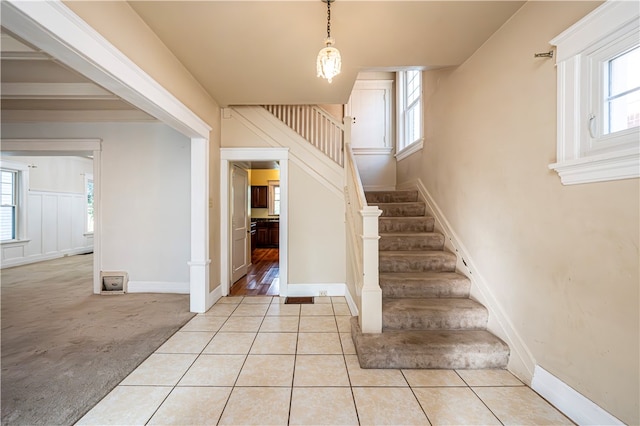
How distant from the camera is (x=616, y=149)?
4.47 feet

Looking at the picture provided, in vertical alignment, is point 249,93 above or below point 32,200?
above

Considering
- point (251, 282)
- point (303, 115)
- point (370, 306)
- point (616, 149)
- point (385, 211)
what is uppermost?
point (303, 115)

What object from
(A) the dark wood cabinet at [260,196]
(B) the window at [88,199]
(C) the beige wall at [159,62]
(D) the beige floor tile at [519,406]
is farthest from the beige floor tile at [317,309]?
(B) the window at [88,199]

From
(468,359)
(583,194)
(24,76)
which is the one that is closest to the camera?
(583,194)

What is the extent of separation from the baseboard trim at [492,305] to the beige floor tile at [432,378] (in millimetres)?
467

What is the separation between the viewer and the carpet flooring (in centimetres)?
169

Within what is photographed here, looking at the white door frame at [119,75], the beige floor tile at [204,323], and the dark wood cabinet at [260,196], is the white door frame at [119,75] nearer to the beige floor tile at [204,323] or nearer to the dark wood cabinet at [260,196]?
the beige floor tile at [204,323]

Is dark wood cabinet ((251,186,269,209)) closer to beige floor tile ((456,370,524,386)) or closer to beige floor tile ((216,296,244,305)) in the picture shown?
beige floor tile ((216,296,244,305))

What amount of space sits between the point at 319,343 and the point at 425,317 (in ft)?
3.30

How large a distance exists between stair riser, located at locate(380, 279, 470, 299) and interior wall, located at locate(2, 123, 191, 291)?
3.08 meters

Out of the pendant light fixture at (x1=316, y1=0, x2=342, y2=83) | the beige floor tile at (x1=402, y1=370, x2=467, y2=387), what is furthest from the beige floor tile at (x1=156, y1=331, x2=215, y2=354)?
the pendant light fixture at (x1=316, y1=0, x2=342, y2=83)

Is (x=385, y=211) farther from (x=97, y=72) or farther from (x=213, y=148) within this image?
(x=97, y=72)

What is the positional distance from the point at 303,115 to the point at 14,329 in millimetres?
4135

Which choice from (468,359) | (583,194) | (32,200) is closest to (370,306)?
(468,359)
